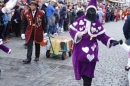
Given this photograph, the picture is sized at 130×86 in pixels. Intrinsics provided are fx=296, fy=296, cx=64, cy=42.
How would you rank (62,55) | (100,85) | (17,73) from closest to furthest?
1. (100,85)
2. (17,73)
3. (62,55)

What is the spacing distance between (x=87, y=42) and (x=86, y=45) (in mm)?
62

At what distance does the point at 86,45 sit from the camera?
5.43 metres

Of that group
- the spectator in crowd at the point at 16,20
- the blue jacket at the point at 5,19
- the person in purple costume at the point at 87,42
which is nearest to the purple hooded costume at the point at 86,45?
the person in purple costume at the point at 87,42

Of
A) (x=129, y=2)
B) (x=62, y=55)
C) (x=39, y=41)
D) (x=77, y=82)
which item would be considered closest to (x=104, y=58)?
(x=62, y=55)

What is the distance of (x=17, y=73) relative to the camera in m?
7.62

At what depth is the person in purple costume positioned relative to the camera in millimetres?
5414

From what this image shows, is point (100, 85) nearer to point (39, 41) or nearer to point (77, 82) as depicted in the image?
point (77, 82)

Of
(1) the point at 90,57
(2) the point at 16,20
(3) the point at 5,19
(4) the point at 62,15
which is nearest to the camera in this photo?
(1) the point at 90,57

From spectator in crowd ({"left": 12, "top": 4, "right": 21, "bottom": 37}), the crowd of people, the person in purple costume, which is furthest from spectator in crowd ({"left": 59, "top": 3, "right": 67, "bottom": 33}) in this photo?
the person in purple costume

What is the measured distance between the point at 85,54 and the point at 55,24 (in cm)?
1125

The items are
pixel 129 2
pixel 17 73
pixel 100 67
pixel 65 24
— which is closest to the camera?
pixel 17 73

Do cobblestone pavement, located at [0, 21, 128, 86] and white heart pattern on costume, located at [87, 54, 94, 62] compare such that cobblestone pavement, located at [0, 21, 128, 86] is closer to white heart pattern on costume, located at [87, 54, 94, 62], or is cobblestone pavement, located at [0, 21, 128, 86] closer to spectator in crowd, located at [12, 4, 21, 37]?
white heart pattern on costume, located at [87, 54, 94, 62]

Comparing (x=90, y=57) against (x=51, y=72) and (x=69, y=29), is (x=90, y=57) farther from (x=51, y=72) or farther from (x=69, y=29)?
(x=51, y=72)

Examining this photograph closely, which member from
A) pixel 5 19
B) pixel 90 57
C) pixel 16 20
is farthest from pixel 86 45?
pixel 16 20
